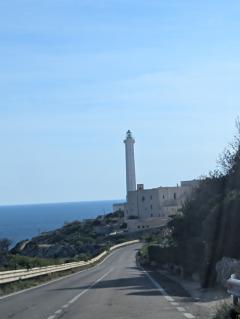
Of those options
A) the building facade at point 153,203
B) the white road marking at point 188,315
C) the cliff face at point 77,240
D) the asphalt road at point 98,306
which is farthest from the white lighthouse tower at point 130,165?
the white road marking at point 188,315

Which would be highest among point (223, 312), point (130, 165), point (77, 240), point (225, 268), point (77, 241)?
point (130, 165)

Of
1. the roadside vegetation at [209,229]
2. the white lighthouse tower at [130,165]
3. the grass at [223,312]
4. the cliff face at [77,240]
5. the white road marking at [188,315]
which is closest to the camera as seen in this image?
the grass at [223,312]

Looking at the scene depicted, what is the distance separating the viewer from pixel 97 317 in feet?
58.2

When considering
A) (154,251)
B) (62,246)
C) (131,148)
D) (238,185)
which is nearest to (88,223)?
(131,148)

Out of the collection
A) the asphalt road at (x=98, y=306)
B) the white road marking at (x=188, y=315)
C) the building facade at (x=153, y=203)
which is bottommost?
the asphalt road at (x=98, y=306)

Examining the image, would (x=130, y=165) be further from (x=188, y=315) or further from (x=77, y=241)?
(x=188, y=315)

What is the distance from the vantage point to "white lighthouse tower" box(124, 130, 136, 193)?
162625 millimetres

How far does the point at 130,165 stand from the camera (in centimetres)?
16225

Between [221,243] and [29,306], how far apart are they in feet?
33.6

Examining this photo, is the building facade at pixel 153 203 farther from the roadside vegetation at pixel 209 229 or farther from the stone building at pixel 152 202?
the roadside vegetation at pixel 209 229

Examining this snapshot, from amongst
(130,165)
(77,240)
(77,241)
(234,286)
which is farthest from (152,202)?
(234,286)

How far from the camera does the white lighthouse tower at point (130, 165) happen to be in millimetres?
162625

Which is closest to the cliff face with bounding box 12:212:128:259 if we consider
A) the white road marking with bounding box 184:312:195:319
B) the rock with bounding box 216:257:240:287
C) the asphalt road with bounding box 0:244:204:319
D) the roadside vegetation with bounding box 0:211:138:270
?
the roadside vegetation with bounding box 0:211:138:270

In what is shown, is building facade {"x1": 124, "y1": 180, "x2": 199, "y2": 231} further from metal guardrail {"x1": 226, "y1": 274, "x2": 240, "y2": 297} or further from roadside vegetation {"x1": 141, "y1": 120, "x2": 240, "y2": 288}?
metal guardrail {"x1": 226, "y1": 274, "x2": 240, "y2": 297}
